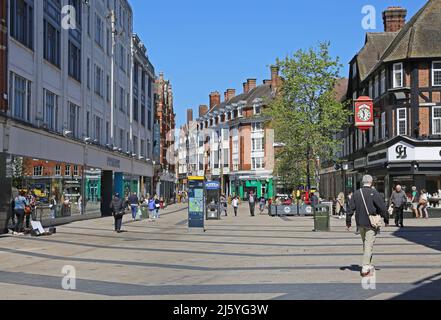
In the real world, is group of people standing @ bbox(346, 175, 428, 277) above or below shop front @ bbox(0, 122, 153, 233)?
below

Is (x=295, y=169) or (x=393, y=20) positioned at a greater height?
(x=393, y=20)

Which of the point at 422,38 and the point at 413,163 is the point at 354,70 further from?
the point at 413,163

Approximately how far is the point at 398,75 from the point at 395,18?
12497 mm

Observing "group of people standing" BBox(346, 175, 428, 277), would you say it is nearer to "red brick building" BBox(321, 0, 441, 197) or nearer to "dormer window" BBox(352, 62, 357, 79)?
"red brick building" BBox(321, 0, 441, 197)

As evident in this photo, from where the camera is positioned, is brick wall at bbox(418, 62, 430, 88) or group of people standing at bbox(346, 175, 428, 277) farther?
brick wall at bbox(418, 62, 430, 88)

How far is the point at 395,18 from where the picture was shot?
5488 cm

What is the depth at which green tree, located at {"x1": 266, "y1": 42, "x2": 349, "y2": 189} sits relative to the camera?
148 feet

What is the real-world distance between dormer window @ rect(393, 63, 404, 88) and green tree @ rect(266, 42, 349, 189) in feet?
12.7

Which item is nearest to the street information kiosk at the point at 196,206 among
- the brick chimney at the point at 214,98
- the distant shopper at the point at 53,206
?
the distant shopper at the point at 53,206

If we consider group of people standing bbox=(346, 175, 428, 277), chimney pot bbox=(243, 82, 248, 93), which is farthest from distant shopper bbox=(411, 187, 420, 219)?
chimney pot bbox=(243, 82, 248, 93)

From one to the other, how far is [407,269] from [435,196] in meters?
30.3

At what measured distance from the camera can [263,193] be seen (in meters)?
95.1
